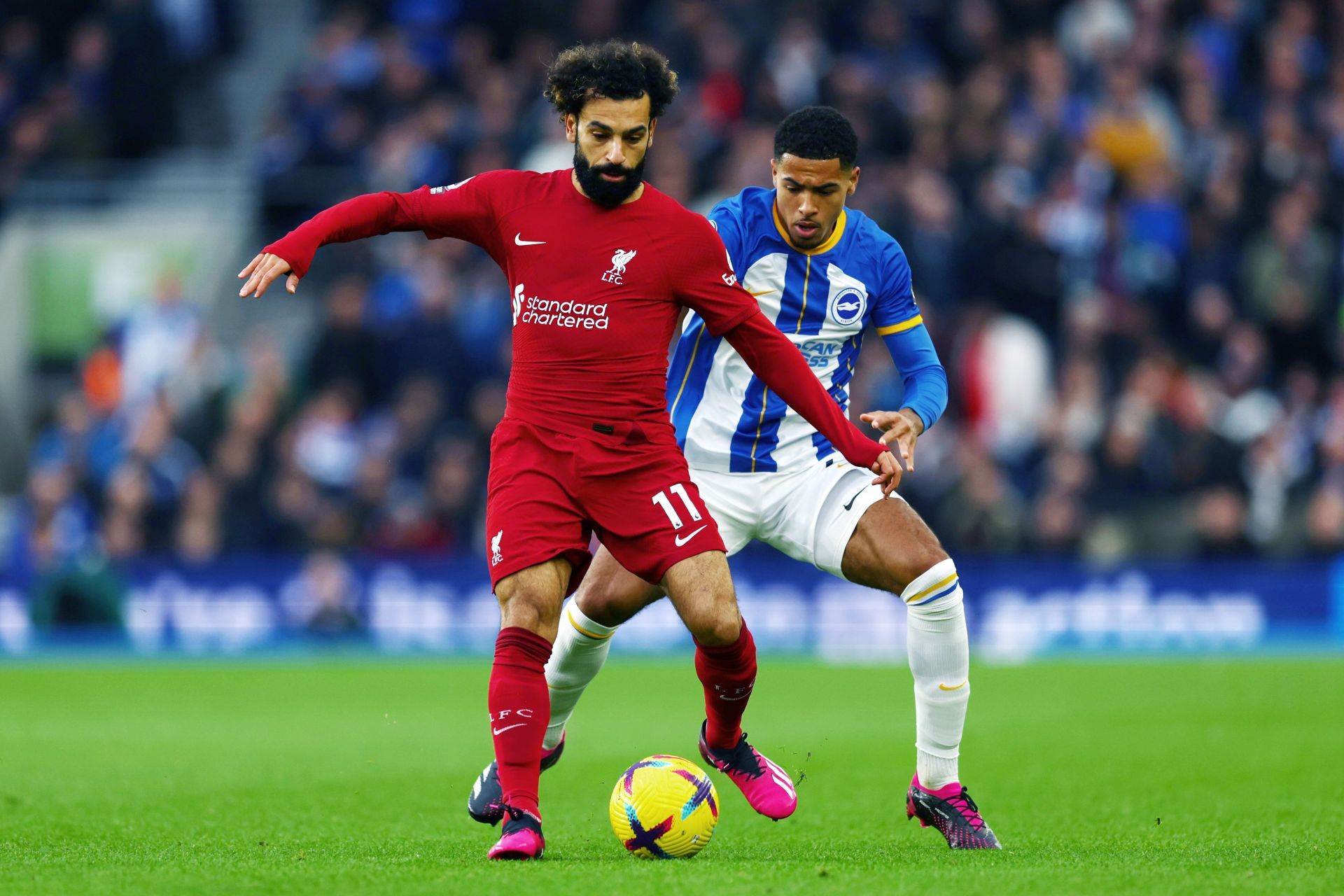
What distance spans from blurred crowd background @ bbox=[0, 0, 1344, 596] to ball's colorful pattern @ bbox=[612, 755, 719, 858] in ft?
33.2

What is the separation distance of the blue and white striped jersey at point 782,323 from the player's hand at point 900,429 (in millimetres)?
567

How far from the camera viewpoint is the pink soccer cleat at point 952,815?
20.9 feet

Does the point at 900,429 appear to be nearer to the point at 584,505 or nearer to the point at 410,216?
the point at 584,505

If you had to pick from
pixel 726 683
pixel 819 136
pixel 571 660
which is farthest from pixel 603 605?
pixel 819 136

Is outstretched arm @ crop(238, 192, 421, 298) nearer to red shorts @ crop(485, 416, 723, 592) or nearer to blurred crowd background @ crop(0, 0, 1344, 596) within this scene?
red shorts @ crop(485, 416, 723, 592)

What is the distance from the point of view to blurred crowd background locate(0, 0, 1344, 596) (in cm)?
1616

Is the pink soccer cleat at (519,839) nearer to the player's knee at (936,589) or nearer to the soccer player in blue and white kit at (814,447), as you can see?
the soccer player in blue and white kit at (814,447)

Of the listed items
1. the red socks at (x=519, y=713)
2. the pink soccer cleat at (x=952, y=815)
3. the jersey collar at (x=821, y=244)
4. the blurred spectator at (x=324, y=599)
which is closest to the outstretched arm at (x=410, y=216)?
the jersey collar at (x=821, y=244)

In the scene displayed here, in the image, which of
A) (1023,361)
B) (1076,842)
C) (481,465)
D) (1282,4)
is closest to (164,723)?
(481,465)

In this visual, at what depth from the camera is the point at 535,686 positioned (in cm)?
603

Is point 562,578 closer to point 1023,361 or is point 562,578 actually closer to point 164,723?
point 164,723

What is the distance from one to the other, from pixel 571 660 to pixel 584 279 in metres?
1.64

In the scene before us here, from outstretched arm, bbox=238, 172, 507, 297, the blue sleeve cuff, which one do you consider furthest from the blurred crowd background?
outstretched arm, bbox=238, 172, 507, 297

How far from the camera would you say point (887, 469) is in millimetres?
6371
